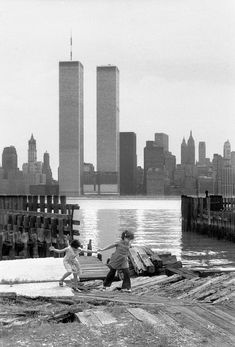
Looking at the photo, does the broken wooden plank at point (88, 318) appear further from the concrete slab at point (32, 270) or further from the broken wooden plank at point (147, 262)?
the broken wooden plank at point (147, 262)

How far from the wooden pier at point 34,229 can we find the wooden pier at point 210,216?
66.8ft

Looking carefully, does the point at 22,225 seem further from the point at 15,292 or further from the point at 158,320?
the point at 158,320

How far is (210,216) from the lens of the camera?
56.0 metres

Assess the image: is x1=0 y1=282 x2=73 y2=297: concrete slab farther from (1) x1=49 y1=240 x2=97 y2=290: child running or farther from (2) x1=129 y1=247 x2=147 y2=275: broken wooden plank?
(2) x1=129 y1=247 x2=147 y2=275: broken wooden plank

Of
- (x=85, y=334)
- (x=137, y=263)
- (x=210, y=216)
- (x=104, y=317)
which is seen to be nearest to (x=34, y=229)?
(x=137, y=263)

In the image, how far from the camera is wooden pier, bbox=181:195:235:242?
51006mm

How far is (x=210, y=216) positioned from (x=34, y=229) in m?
28.4

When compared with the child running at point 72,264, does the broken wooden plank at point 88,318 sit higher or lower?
lower

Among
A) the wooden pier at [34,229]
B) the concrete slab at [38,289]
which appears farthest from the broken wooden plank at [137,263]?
the wooden pier at [34,229]

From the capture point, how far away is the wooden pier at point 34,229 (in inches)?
1117

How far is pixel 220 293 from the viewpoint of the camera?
40.7ft

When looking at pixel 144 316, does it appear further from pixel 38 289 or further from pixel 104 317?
pixel 38 289

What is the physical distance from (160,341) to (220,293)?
12.6 ft

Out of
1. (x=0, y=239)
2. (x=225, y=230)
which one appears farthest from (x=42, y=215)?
(x=225, y=230)
